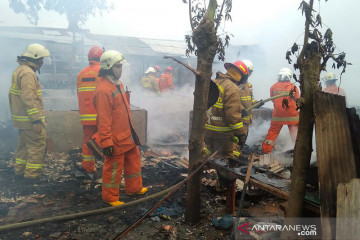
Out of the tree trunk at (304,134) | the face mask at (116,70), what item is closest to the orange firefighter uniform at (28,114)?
the face mask at (116,70)

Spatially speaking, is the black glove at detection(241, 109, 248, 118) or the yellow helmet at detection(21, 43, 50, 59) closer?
the yellow helmet at detection(21, 43, 50, 59)

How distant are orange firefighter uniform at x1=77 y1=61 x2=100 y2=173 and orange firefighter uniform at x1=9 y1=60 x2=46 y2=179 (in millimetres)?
710

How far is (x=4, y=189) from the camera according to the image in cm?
477

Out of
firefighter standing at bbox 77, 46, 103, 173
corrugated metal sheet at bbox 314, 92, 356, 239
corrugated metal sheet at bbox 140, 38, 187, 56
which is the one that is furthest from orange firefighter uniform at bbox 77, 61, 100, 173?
corrugated metal sheet at bbox 140, 38, 187, 56

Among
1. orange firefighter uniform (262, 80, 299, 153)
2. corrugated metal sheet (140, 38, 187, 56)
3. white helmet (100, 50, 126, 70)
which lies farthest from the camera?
corrugated metal sheet (140, 38, 187, 56)

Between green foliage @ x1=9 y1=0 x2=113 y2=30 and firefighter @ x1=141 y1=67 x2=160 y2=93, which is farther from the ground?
green foliage @ x1=9 y1=0 x2=113 y2=30

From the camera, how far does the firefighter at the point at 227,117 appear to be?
453cm

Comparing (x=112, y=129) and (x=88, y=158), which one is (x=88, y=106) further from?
(x=112, y=129)

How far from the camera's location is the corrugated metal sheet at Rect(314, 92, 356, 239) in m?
2.02

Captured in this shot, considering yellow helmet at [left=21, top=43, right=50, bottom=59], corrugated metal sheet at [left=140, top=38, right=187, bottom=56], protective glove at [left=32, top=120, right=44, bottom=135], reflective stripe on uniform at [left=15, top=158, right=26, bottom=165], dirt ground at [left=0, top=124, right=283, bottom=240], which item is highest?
corrugated metal sheet at [left=140, top=38, right=187, bottom=56]

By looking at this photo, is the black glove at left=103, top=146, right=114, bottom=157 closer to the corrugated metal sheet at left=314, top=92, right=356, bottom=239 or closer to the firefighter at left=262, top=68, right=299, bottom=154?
the corrugated metal sheet at left=314, top=92, right=356, bottom=239

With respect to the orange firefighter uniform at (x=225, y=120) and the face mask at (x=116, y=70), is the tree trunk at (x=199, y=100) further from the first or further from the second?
the face mask at (x=116, y=70)

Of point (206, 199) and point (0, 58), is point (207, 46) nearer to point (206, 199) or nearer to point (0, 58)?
point (206, 199)

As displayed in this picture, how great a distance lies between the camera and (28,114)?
4879 mm
